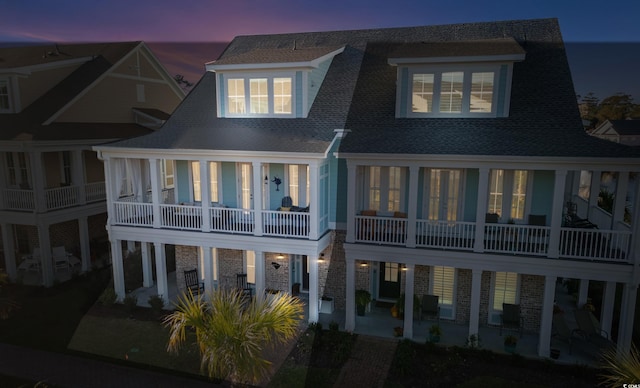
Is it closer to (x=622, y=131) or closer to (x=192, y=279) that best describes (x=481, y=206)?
(x=622, y=131)

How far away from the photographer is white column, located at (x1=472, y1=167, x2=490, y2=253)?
9.08m

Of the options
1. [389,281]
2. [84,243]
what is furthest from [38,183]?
[389,281]

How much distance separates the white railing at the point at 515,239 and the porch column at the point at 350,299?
3.10 meters

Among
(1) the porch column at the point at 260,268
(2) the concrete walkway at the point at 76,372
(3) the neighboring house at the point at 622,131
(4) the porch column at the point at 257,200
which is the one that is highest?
(3) the neighboring house at the point at 622,131

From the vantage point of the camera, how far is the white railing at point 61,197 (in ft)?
40.9

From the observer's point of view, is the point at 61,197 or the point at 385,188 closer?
the point at 385,188

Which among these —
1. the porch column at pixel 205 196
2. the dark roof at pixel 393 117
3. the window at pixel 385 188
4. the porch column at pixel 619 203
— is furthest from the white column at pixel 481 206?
the porch column at pixel 205 196

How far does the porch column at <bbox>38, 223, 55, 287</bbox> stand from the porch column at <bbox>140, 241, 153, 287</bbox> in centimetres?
240

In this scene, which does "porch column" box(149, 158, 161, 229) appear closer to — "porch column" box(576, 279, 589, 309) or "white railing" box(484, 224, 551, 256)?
"white railing" box(484, 224, 551, 256)

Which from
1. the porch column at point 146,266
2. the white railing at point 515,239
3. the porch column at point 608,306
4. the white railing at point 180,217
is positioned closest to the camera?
the white railing at point 515,239

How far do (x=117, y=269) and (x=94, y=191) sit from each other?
388 cm

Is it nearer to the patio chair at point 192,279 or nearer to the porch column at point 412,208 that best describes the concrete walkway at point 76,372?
the patio chair at point 192,279

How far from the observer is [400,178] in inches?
424

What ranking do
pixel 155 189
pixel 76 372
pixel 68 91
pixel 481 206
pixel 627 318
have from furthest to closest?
pixel 68 91, pixel 155 189, pixel 481 206, pixel 627 318, pixel 76 372
